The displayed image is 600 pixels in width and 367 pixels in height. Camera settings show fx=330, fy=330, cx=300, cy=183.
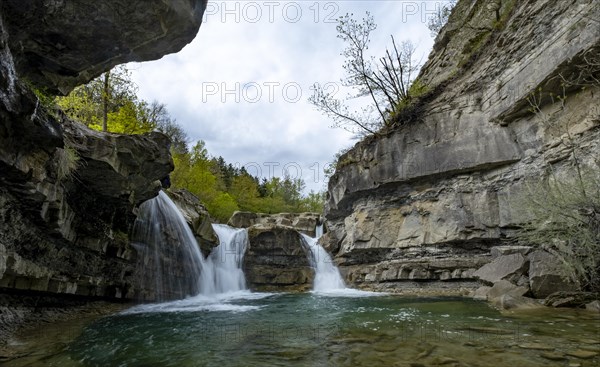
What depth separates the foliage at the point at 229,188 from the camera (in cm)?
3115

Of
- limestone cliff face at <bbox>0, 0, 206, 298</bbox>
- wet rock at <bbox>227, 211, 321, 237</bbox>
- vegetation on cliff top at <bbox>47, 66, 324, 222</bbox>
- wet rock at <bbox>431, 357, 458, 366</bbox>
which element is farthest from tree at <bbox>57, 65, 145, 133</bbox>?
wet rock at <bbox>431, 357, 458, 366</bbox>

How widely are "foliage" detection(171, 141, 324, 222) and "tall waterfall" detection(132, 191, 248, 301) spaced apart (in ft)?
46.2

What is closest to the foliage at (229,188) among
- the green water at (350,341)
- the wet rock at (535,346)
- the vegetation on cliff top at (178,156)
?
the vegetation on cliff top at (178,156)

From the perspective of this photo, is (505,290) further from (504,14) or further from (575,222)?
(504,14)

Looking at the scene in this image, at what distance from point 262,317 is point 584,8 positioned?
45.7ft

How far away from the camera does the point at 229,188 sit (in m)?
45.6

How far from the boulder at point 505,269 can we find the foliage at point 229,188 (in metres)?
24.2

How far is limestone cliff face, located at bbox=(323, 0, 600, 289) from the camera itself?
11.5 m

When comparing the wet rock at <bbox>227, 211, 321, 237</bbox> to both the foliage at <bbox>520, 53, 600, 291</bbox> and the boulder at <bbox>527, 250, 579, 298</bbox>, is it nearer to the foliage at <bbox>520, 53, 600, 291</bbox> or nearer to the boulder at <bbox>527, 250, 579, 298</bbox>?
the boulder at <bbox>527, 250, 579, 298</bbox>

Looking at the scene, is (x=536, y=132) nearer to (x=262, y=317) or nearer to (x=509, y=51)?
(x=509, y=51)

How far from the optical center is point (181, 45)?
28.2 feet

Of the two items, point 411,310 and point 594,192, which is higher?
point 594,192

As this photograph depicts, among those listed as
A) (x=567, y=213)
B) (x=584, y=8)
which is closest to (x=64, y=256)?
(x=567, y=213)

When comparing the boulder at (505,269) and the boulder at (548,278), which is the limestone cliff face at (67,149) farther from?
the boulder at (505,269)
